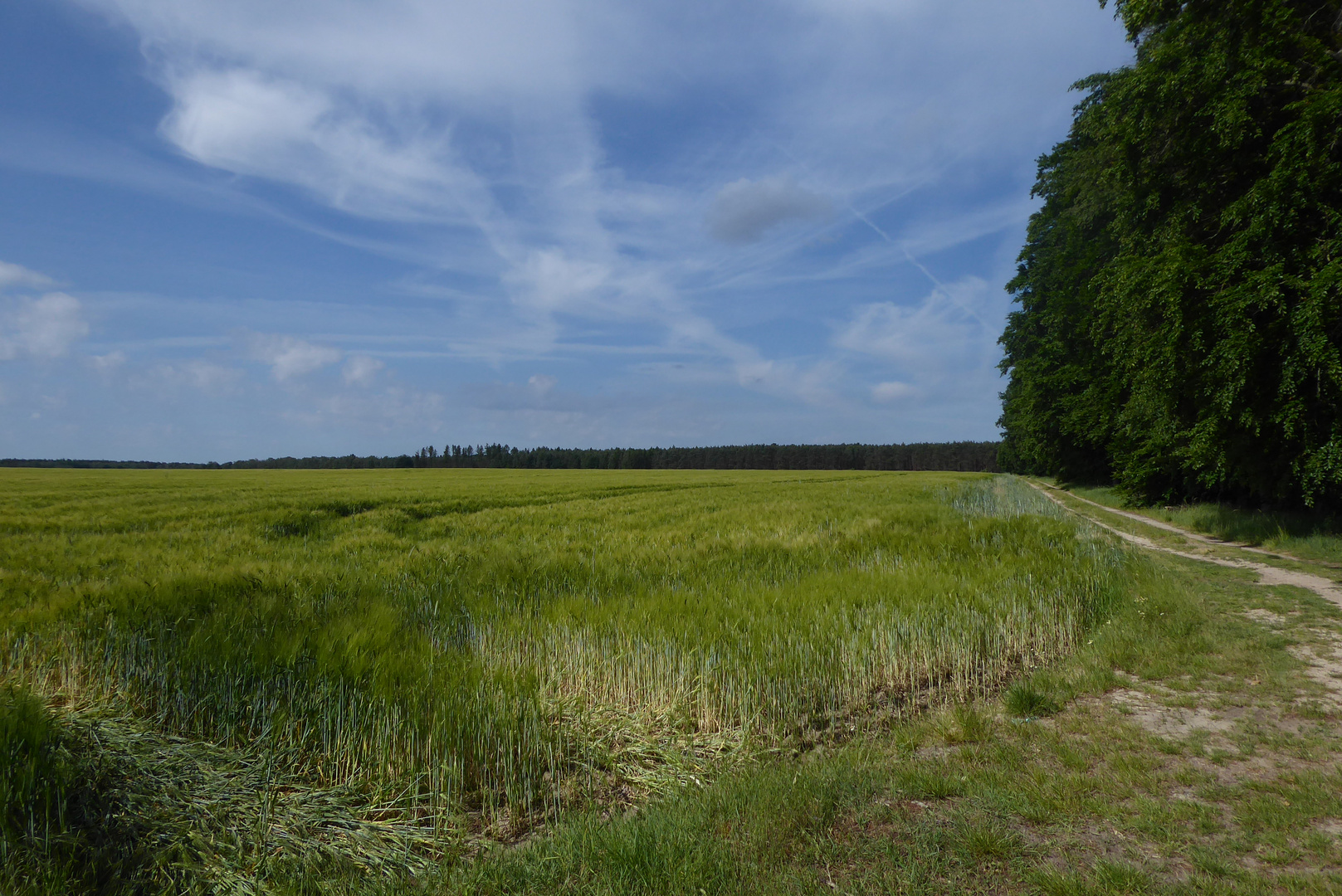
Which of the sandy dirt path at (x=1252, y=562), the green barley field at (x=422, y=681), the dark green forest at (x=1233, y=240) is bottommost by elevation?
the sandy dirt path at (x=1252, y=562)

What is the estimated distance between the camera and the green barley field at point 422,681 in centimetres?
331

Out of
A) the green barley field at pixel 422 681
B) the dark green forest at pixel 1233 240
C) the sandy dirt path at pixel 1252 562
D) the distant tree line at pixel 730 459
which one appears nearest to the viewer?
the green barley field at pixel 422 681

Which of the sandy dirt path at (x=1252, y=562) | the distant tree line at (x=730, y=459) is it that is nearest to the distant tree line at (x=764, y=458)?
the distant tree line at (x=730, y=459)

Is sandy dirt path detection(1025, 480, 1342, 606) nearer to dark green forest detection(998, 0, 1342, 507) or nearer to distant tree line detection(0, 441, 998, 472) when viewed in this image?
dark green forest detection(998, 0, 1342, 507)

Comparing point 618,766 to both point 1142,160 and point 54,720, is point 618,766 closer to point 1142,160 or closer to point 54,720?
point 54,720

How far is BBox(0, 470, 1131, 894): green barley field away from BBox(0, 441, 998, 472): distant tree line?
12443 centimetres

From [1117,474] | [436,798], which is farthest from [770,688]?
[1117,474]

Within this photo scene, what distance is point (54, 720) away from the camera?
156 inches

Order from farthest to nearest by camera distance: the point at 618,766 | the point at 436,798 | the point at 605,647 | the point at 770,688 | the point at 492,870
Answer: the point at 605,647
the point at 770,688
the point at 618,766
the point at 436,798
the point at 492,870

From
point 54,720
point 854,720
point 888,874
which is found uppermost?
point 54,720

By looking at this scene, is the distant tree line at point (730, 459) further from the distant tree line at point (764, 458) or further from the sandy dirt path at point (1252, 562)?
the sandy dirt path at point (1252, 562)

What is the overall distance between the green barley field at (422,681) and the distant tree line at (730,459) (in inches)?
4899

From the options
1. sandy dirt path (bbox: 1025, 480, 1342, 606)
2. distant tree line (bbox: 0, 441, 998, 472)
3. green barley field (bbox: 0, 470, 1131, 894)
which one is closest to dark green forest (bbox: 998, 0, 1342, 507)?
sandy dirt path (bbox: 1025, 480, 1342, 606)

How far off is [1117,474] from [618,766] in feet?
85.5
